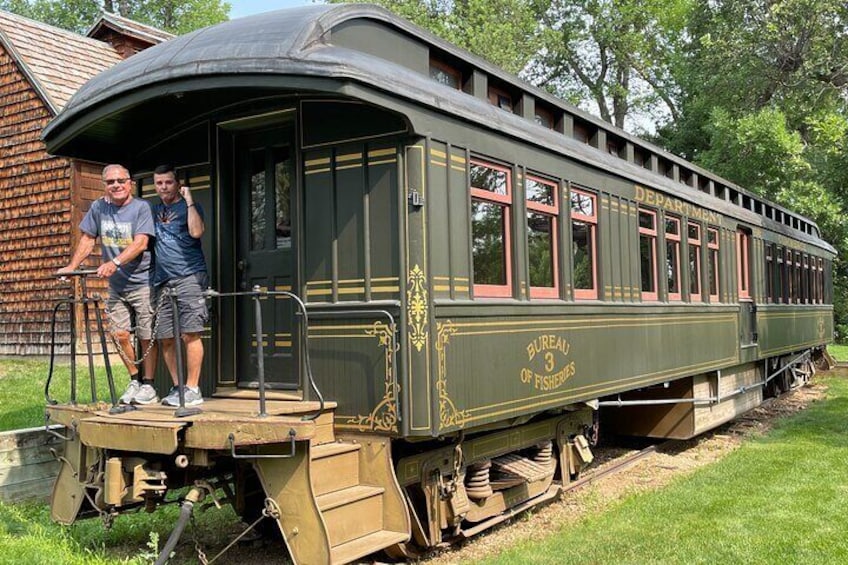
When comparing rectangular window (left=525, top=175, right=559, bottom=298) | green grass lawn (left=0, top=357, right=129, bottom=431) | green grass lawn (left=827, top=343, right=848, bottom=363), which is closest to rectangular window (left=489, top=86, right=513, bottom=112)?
rectangular window (left=525, top=175, right=559, bottom=298)

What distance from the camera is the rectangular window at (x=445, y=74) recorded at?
21.3 feet

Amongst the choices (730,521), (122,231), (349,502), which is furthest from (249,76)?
(730,521)

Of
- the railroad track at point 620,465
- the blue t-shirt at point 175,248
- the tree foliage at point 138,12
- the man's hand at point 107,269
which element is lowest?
the railroad track at point 620,465

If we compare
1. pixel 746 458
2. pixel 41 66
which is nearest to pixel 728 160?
pixel 746 458

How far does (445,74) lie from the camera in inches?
260

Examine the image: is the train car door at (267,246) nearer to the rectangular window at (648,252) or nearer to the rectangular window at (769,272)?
the rectangular window at (648,252)

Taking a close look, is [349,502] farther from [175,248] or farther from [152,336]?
[175,248]

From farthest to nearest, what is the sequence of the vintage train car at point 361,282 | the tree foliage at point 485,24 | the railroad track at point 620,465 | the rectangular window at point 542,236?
the tree foliage at point 485,24 < the railroad track at point 620,465 < the rectangular window at point 542,236 < the vintage train car at point 361,282

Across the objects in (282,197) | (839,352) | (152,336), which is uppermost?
(282,197)

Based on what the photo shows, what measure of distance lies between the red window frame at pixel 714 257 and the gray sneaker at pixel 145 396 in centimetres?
816

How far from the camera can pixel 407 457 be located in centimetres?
577

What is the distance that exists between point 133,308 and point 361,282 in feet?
5.75

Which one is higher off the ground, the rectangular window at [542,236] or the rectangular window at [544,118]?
the rectangular window at [544,118]

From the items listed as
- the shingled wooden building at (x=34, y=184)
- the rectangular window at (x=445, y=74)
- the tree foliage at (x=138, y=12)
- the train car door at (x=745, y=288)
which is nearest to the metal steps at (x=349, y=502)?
the rectangular window at (x=445, y=74)
